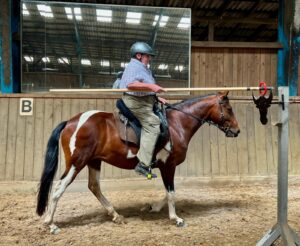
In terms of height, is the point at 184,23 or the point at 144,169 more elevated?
the point at 184,23

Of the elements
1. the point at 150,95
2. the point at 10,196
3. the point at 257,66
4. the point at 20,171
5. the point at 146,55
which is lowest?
the point at 10,196

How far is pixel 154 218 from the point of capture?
354cm

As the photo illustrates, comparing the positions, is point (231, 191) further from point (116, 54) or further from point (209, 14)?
point (209, 14)

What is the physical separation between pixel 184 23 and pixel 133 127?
300 centimetres

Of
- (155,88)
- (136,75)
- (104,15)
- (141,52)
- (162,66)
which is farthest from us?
(162,66)

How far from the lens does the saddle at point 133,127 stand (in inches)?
130

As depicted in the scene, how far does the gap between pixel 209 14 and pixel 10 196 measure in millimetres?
5908

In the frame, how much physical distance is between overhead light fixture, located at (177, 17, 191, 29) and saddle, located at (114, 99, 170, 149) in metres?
2.69

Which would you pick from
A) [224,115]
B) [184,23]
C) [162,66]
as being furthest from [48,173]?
[184,23]

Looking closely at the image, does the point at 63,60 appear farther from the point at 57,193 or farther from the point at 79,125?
the point at 57,193

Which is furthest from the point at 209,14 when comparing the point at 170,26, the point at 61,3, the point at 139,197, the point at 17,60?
the point at 139,197

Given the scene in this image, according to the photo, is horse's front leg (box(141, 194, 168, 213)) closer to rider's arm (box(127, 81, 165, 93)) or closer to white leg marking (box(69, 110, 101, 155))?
white leg marking (box(69, 110, 101, 155))

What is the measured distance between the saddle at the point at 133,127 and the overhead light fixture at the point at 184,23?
8.82 feet

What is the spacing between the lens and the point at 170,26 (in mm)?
5492
